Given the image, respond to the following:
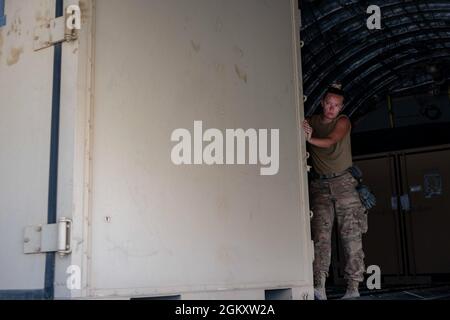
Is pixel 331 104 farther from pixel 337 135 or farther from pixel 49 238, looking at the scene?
pixel 49 238

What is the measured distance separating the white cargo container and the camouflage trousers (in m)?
1.59

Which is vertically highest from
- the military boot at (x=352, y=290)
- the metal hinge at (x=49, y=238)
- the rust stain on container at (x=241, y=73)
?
the rust stain on container at (x=241, y=73)

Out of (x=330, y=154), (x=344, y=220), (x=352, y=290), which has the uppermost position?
(x=330, y=154)

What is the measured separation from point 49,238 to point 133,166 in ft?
1.82

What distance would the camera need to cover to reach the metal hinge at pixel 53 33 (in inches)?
136

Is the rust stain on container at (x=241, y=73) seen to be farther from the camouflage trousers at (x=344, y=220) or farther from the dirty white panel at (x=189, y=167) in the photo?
the camouflage trousers at (x=344, y=220)

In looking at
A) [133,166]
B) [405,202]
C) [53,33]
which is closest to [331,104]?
[133,166]

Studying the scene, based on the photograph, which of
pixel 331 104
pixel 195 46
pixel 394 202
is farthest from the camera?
pixel 394 202

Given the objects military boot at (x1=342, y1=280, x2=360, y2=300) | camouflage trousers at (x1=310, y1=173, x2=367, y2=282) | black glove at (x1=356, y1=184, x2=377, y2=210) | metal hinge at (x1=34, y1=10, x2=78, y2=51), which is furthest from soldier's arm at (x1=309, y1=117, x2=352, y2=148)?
metal hinge at (x1=34, y1=10, x2=78, y2=51)

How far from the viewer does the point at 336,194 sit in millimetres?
5770

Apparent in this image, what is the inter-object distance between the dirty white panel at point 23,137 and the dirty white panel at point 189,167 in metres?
0.28

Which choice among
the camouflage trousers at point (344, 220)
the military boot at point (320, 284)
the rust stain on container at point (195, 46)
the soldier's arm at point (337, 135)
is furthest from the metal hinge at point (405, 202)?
the rust stain on container at point (195, 46)

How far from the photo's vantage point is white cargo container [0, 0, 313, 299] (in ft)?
10.9

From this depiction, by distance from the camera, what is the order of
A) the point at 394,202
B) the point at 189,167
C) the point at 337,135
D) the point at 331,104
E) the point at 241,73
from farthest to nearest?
the point at 394,202 → the point at 331,104 → the point at 337,135 → the point at 241,73 → the point at 189,167
